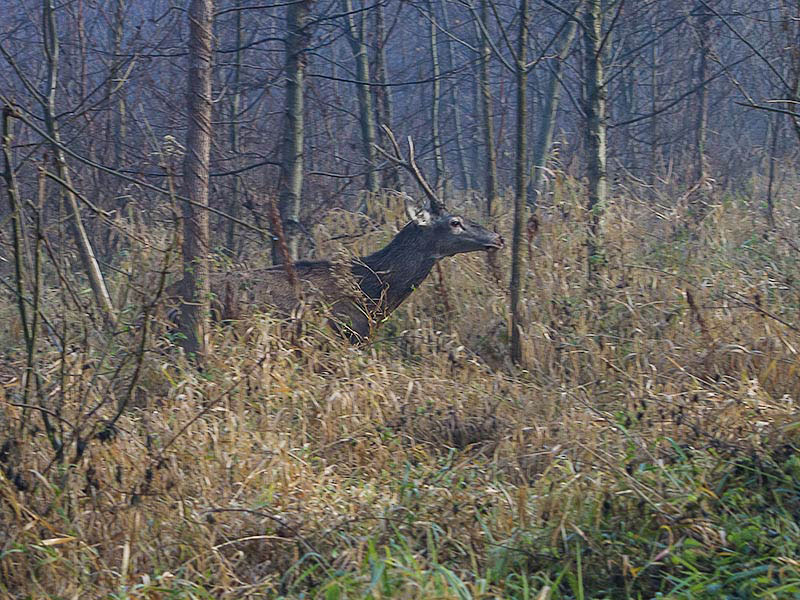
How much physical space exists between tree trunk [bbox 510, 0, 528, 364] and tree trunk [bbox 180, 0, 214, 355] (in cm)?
226

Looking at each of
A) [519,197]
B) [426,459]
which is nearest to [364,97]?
[519,197]

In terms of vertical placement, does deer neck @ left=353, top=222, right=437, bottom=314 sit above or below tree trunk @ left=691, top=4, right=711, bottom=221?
below

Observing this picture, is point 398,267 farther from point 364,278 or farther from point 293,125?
point 293,125

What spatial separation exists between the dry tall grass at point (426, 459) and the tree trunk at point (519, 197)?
0.20 meters

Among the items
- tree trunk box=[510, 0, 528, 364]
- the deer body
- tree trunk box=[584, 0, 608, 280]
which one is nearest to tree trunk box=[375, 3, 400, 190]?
the deer body

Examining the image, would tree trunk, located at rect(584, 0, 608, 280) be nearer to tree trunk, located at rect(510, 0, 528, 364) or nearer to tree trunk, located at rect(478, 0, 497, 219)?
tree trunk, located at rect(510, 0, 528, 364)

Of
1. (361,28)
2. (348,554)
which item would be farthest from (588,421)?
(361,28)

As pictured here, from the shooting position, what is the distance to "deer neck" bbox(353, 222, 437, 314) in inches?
293

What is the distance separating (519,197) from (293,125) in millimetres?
2795

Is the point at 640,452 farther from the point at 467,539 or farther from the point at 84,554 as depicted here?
the point at 84,554

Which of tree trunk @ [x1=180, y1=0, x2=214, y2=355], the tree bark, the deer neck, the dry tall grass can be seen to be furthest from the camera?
the tree bark

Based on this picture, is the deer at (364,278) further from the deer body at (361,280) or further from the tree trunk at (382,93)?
the tree trunk at (382,93)

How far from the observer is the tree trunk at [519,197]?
6219 mm

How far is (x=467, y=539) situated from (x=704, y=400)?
5.75 feet
